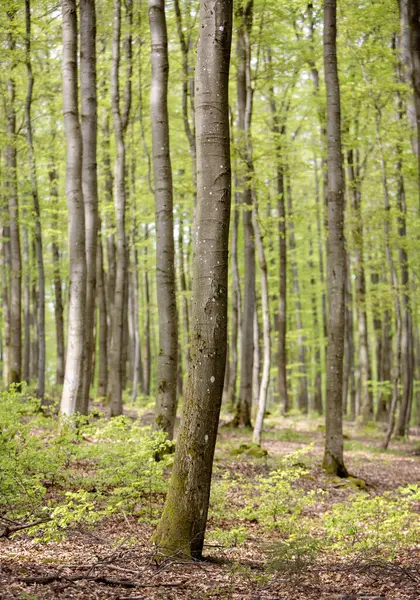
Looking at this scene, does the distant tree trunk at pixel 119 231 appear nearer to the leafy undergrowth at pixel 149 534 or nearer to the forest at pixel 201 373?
the forest at pixel 201 373

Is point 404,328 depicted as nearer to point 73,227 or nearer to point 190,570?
point 73,227

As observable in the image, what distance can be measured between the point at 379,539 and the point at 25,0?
12.6 meters

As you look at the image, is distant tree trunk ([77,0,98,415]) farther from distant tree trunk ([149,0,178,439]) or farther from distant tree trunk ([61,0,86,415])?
distant tree trunk ([149,0,178,439])

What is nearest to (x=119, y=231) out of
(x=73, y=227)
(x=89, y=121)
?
(x=89, y=121)

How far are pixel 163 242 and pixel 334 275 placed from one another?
3.62 meters

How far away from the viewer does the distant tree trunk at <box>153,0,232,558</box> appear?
4.94 m

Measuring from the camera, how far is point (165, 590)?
4.26 m

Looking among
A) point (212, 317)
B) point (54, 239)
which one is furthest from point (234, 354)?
point (212, 317)

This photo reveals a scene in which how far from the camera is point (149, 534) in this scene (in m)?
6.26

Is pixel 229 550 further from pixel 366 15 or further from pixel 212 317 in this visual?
pixel 366 15

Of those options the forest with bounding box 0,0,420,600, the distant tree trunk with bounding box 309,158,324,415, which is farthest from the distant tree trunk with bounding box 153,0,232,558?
the distant tree trunk with bounding box 309,158,324,415

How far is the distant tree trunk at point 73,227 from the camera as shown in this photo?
9719 mm

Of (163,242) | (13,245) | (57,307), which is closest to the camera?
(163,242)

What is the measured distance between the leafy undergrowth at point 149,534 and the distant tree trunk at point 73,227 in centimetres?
156
